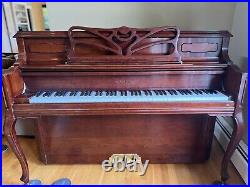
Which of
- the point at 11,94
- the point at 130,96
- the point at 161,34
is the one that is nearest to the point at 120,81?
the point at 130,96

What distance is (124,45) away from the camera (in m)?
1.59

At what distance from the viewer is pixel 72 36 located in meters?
1.57

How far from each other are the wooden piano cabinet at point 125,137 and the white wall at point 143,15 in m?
1.04

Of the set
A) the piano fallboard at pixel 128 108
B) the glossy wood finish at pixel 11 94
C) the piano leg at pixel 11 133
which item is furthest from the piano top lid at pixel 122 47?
the piano leg at pixel 11 133

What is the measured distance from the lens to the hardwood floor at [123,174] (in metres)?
1.74

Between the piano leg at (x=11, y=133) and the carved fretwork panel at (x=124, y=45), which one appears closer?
the piano leg at (x=11, y=133)

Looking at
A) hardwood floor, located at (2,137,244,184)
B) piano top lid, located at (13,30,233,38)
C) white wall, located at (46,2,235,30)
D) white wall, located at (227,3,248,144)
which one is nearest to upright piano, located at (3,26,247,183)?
piano top lid, located at (13,30,233,38)

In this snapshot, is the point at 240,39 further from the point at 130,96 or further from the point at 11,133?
the point at 11,133

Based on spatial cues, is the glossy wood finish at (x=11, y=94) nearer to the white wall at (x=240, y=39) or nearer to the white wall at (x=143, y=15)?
the white wall at (x=143, y=15)

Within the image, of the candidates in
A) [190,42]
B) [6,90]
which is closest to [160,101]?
[190,42]

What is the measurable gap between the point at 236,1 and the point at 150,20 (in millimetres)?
799

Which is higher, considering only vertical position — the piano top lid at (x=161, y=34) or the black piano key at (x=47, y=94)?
the piano top lid at (x=161, y=34)

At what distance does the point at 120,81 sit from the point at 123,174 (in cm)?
78

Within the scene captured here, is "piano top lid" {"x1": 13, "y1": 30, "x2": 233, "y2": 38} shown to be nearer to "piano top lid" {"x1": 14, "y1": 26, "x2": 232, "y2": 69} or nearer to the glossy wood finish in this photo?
"piano top lid" {"x1": 14, "y1": 26, "x2": 232, "y2": 69}
